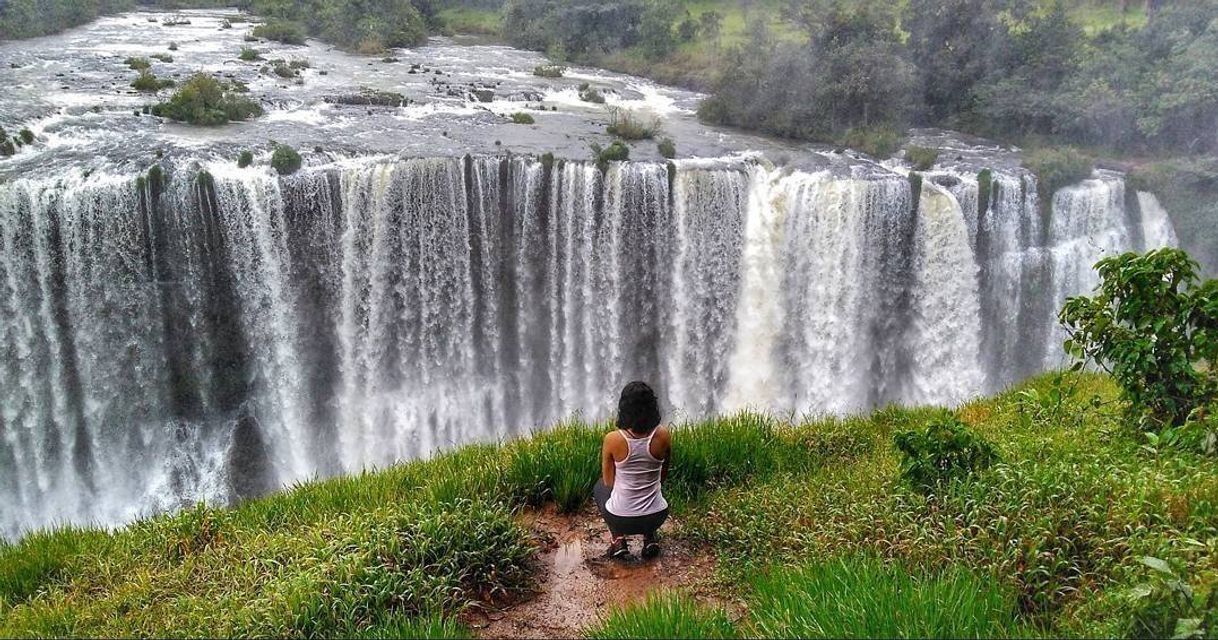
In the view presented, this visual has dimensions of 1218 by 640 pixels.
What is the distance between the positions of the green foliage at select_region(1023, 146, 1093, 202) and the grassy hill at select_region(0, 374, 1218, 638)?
11.8m

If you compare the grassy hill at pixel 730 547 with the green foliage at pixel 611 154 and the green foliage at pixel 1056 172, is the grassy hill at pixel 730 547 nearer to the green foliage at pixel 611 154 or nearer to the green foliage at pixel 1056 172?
the green foliage at pixel 611 154

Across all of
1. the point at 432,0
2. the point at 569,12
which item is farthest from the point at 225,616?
the point at 432,0

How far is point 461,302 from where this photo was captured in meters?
15.5

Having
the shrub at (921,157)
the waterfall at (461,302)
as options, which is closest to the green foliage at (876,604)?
the waterfall at (461,302)

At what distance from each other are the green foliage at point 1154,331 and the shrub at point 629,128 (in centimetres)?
1329

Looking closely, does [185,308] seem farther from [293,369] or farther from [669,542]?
[669,542]

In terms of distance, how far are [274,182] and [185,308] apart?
249 cm

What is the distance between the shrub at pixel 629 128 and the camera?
17703 mm

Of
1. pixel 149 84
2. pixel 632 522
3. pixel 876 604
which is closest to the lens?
pixel 876 604

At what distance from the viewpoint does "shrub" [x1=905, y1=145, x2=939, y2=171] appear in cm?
1689

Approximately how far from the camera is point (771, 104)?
2023 centimetres

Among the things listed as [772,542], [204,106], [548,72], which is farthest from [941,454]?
[548,72]

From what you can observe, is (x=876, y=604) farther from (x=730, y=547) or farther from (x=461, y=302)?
(x=461, y=302)

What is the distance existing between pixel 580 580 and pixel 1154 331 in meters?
3.29
